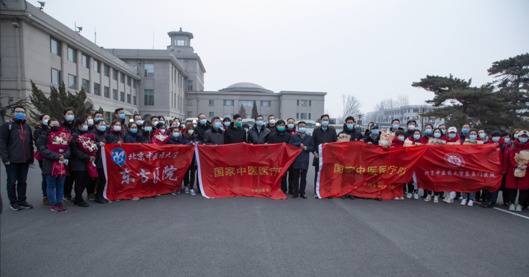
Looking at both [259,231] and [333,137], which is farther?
[333,137]

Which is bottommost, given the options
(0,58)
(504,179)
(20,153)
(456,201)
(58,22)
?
(456,201)

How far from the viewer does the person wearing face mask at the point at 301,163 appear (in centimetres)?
702

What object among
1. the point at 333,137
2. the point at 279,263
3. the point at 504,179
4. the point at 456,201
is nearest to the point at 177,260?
the point at 279,263

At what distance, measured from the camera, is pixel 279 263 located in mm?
3516

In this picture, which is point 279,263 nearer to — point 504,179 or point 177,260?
point 177,260

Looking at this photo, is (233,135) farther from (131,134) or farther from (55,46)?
(55,46)

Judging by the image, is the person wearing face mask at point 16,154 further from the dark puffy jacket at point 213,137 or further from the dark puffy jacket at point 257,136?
the dark puffy jacket at point 257,136

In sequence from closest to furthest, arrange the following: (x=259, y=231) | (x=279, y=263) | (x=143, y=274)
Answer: (x=143, y=274)
(x=279, y=263)
(x=259, y=231)

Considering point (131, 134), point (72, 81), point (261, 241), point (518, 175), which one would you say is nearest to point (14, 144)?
point (131, 134)

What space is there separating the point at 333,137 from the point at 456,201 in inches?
127

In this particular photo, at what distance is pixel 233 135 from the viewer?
304 inches

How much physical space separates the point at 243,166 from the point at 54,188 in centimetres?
380

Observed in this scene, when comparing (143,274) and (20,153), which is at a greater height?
(20,153)

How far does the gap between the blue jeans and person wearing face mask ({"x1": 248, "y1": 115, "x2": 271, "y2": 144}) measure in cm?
421
